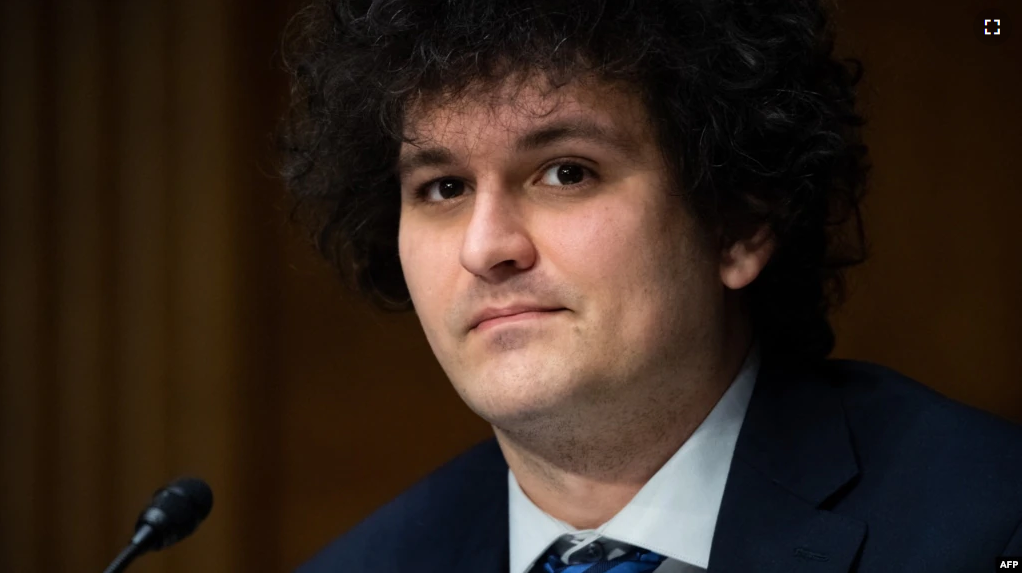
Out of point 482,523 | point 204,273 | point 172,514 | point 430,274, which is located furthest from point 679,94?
point 204,273

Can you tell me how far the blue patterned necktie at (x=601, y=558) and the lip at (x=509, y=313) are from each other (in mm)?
385

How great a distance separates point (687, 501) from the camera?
1.68 metres

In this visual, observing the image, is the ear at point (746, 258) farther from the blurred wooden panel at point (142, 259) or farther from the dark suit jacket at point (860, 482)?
the blurred wooden panel at point (142, 259)

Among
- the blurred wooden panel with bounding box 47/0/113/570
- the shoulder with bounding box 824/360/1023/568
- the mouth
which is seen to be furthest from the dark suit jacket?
the blurred wooden panel with bounding box 47/0/113/570

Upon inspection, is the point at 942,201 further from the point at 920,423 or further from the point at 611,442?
the point at 611,442

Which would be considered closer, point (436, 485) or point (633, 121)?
point (633, 121)

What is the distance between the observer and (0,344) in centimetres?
259

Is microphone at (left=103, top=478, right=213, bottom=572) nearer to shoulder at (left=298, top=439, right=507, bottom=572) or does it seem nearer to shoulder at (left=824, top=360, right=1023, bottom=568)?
shoulder at (left=298, top=439, right=507, bottom=572)

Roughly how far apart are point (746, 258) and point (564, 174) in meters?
0.35

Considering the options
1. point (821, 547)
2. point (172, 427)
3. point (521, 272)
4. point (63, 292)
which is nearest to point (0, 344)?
point (63, 292)

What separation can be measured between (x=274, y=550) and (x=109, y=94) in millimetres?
1095

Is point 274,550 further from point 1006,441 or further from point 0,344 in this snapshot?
point 1006,441

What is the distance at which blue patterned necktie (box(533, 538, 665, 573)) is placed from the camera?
168 cm

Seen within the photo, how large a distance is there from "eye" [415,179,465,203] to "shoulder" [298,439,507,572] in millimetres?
560
